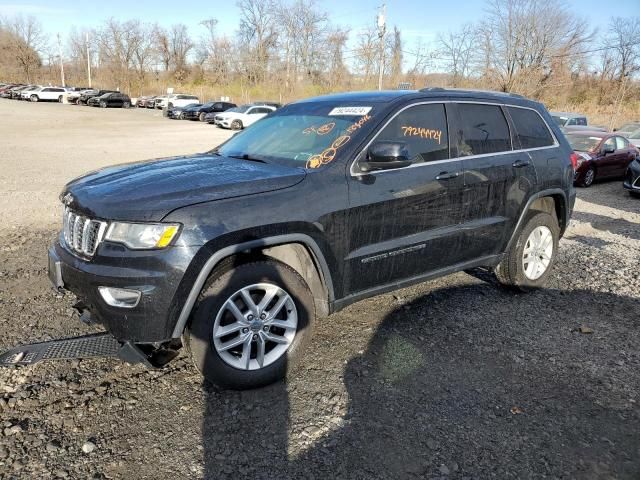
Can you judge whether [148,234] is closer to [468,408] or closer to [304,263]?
[304,263]

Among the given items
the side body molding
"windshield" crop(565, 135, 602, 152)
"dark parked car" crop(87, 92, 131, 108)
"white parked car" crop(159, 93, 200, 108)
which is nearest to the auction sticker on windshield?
the side body molding

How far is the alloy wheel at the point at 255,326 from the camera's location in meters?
3.07

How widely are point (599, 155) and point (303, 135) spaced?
464 inches

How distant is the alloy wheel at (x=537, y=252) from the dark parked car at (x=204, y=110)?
3325 cm

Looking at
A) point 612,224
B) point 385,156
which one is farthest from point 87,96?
point 385,156

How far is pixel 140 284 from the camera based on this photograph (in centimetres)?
276

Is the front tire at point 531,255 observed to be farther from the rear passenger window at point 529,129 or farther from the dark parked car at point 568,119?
the dark parked car at point 568,119

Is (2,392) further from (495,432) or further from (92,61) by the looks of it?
(92,61)

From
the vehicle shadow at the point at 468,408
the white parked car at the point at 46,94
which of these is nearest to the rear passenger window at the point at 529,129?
the vehicle shadow at the point at 468,408

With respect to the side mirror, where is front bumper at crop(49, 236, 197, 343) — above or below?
below

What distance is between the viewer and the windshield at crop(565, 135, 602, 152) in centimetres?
1317

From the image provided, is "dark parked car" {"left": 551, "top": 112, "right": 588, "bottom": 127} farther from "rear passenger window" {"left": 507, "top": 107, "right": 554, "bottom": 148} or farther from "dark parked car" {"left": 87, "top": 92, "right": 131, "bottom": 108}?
"dark parked car" {"left": 87, "top": 92, "right": 131, "bottom": 108}

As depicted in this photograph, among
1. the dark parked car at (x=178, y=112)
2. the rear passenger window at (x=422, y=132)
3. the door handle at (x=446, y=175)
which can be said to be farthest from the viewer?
the dark parked car at (x=178, y=112)

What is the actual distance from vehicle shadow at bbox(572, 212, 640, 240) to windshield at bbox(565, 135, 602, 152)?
4558 mm
